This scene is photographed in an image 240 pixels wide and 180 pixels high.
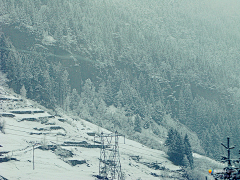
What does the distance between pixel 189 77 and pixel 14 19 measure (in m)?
69.1

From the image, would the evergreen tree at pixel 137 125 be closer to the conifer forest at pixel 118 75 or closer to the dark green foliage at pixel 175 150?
the conifer forest at pixel 118 75

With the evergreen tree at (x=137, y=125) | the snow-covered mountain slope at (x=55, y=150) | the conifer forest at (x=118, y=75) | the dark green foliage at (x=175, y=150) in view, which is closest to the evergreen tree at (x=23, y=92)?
the conifer forest at (x=118, y=75)

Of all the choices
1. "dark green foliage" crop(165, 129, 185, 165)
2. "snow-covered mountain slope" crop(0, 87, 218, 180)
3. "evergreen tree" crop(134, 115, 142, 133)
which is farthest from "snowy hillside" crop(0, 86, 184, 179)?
"evergreen tree" crop(134, 115, 142, 133)

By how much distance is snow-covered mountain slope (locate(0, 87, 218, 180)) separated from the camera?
59.4 meters

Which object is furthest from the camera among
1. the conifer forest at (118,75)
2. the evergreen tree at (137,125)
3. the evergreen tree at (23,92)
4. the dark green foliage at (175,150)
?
the evergreen tree at (137,125)

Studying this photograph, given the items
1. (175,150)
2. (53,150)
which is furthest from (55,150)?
(175,150)

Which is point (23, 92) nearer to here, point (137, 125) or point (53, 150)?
point (53, 150)

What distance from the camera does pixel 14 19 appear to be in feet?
432

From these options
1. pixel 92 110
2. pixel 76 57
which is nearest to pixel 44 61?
pixel 76 57

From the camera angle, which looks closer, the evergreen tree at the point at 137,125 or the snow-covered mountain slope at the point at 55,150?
the snow-covered mountain slope at the point at 55,150

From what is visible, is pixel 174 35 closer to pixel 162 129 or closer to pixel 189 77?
pixel 189 77

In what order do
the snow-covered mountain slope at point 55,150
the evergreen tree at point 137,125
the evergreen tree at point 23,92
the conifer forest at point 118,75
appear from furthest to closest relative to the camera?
the evergreen tree at point 137,125, the conifer forest at point 118,75, the evergreen tree at point 23,92, the snow-covered mountain slope at point 55,150

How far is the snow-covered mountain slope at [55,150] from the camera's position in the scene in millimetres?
59375

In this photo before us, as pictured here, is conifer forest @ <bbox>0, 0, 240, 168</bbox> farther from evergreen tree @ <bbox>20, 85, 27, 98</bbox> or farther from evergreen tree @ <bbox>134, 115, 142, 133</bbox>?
evergreen tree @ <bbox>20, 85, 27, 98</bbox>
